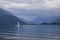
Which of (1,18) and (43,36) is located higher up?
(1,18)

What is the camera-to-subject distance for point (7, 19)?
864cm

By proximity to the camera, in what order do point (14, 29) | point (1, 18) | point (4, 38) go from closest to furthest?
1. point (4, 38)
2. point (1, 18)
3. point (14, 29)

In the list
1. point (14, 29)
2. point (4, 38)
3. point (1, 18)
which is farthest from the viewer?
point (14, 29)

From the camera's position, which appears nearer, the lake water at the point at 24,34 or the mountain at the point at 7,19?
the lake water at the point at 24,34

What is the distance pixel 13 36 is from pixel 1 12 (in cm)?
105

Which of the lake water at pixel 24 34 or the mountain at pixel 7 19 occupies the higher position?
the mountain at pixel 7 19

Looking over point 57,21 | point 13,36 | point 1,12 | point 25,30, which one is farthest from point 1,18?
point 57,21

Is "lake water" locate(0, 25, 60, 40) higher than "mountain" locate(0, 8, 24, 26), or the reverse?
"mountain" locate(0, 8, 24, 26)

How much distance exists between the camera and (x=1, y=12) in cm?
847

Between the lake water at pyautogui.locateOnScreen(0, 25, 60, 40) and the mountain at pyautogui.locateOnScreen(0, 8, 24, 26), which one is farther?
the mountain at pyautogui.locateOnScreen(0, 8, 24, 26)

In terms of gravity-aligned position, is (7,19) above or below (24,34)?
above

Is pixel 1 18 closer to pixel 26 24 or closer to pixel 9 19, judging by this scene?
pixel 9 19

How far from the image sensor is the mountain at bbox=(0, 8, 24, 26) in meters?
8.45

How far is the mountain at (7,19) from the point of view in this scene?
8450 millimetres
